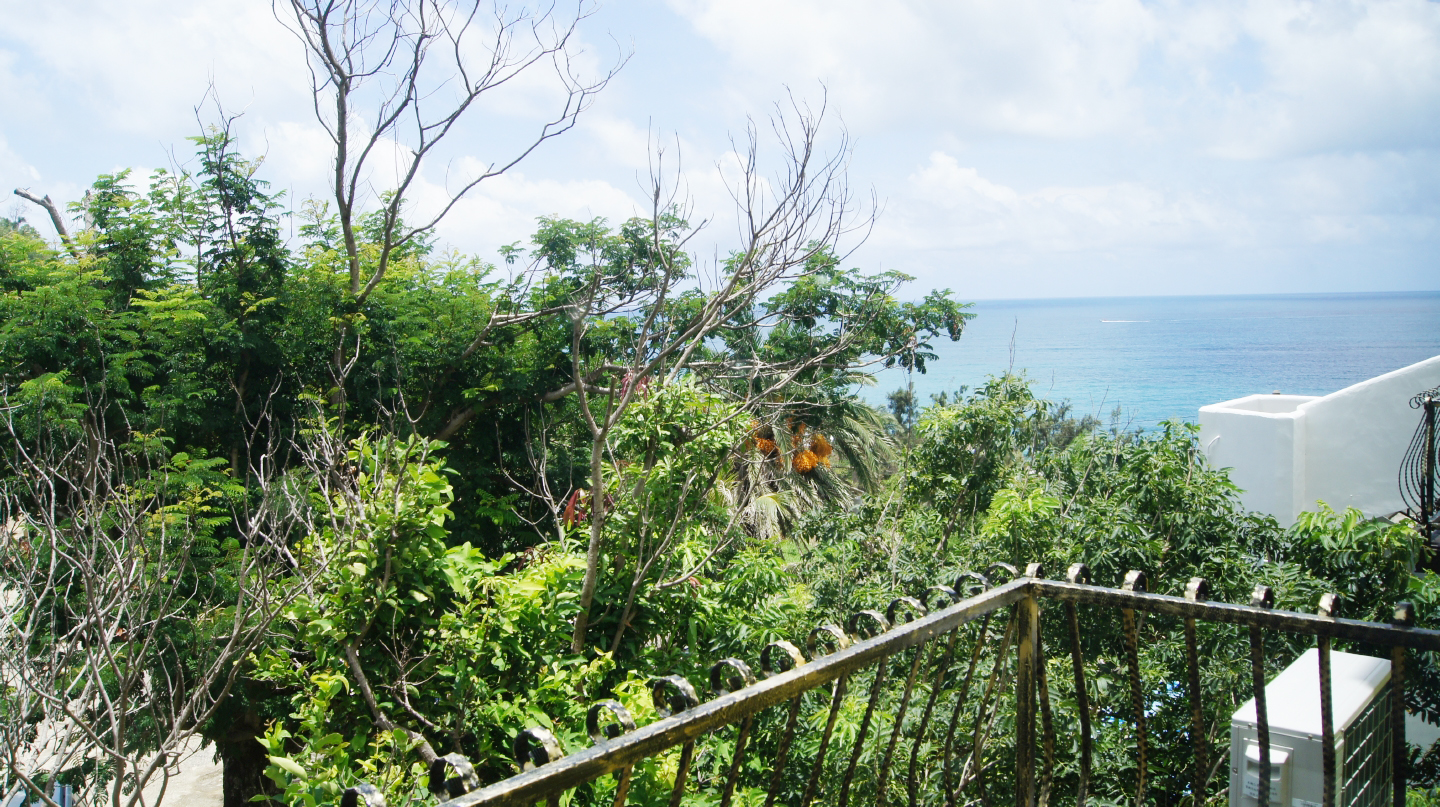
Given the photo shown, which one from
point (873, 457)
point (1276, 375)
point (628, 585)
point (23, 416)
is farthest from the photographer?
point (1276, 375)

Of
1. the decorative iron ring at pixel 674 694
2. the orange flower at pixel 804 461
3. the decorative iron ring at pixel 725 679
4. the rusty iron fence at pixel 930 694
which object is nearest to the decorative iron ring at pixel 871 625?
the rusty iron fence at pixel 930 694

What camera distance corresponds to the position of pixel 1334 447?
389 inches

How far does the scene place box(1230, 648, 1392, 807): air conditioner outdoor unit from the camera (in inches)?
96.7

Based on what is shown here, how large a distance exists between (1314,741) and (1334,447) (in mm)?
9110

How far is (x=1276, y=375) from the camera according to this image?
262ft

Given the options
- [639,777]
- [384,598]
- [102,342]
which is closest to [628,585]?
[384,598]

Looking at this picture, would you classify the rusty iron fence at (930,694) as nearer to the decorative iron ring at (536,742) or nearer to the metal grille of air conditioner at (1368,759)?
the decorative iron ring at (536,742)

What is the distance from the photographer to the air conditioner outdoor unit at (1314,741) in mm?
2457

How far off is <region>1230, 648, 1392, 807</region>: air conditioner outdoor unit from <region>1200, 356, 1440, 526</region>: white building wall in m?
7.60

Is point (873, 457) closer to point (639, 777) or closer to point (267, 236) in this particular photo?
point (267, 236)

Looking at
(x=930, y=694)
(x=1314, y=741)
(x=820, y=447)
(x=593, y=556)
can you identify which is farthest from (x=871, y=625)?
(x=820, y=447)

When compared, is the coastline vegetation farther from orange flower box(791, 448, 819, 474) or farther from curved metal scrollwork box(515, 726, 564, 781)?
orange flower box(791, 448, 819, 474)

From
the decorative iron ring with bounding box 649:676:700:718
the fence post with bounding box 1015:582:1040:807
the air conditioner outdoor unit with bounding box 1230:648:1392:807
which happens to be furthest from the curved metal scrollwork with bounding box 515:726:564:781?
the air conditioner outdoor unit with bounding box 1230:648:1392:807

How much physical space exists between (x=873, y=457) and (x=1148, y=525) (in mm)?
12883
